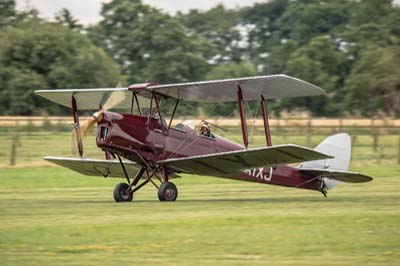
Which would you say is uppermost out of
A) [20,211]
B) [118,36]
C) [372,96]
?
[118,36]

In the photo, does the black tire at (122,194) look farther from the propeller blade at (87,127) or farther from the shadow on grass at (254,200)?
the propeller blade at (87,127)

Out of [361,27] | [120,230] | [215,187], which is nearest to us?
[120,230]

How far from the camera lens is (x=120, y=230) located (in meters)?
14.8

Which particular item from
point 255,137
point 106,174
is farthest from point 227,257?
point 255,137

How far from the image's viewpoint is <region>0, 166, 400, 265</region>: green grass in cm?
1235

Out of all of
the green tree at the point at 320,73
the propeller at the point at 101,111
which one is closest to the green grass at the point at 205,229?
the propeller at the point at 101,111

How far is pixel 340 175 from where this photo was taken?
21.7m

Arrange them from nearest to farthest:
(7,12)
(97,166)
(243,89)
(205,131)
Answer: (243,89) → (205,131) → (97,166) → (7,12)

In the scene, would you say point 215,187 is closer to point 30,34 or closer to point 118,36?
point 30,34

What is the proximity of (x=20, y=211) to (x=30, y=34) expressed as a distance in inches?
1745

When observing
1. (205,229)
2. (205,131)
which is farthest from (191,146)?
Result: (205,229)

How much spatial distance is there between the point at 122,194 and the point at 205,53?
2825 inches

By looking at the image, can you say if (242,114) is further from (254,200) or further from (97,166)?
(97,166)

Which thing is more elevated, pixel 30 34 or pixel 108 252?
pixel 30 34
